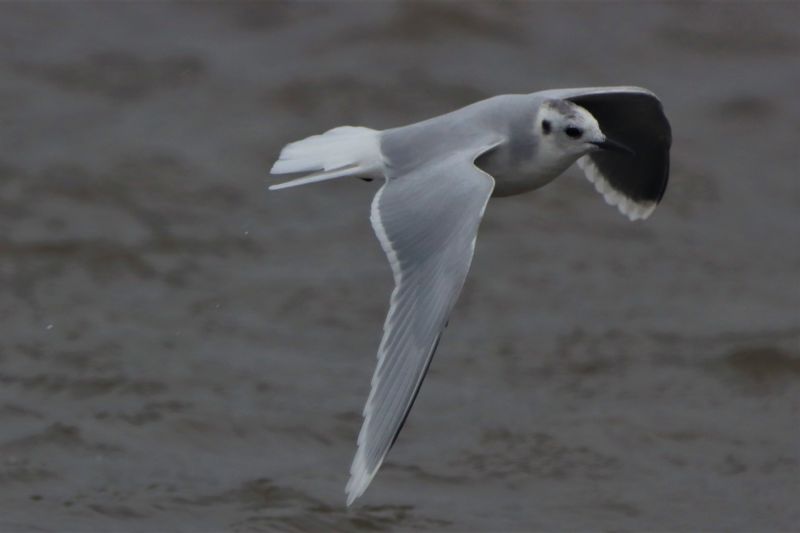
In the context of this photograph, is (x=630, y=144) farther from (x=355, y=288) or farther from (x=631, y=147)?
(x=355, y=288)

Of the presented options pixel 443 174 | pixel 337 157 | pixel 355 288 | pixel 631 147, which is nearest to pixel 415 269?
pixel 443 174

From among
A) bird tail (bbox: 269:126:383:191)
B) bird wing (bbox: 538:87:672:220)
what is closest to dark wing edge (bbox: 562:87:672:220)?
bird wing (bbox: 538:87:672:220)

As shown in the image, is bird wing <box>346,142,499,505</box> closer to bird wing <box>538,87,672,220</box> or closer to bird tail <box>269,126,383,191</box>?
bird tail <box>269,126,383,191</box>

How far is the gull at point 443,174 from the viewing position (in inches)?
145

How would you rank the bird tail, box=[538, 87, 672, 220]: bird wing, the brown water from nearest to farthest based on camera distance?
the bird tail < box=[538, 87, 672, 220]: bird wing < the brown water

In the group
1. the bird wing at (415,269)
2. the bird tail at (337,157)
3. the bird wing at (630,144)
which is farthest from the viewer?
the bird wing at (630,144)

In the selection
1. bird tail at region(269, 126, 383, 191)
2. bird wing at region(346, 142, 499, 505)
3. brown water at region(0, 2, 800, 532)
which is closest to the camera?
bird wing at region(346, 142, 499, 505)

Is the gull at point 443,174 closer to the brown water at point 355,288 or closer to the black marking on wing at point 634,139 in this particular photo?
Answer: the black marking on wing at point 634,139

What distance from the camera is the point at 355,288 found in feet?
23.1

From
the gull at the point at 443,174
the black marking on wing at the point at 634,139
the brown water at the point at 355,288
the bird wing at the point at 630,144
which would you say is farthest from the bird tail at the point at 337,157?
the brown water at the point at 355,288

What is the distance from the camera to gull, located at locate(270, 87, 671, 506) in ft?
12.1

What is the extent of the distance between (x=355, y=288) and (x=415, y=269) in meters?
3.14

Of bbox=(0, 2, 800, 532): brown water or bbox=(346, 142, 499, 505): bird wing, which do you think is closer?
bbox=(346, 142, 499, 505): bird wing

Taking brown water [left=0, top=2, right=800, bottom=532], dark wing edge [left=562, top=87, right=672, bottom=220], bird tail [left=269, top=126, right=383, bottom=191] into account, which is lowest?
brown water [left=0, top=2, right=800, bottom=532]
